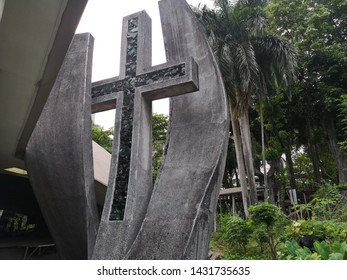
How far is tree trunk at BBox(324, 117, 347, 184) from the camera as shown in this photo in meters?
15.2

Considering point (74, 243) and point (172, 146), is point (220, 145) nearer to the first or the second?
point (172, 146)

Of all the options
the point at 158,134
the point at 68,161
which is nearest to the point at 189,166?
the point at 68,161

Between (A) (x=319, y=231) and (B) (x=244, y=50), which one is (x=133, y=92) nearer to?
(A) (x=319, y=231)

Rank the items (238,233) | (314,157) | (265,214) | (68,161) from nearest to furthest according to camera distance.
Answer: (68,161) < (265,214) < (238,233) < (314,157)

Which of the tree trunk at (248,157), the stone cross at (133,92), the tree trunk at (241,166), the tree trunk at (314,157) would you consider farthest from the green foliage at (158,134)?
the stone cross at (133,92)

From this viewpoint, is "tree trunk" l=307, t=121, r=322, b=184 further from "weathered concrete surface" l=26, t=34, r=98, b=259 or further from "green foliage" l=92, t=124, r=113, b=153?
"weathered concrete surface" l=26, t=34, r=98, b=259

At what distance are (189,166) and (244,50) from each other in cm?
790

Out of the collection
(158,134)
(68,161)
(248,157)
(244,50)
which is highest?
(244,50)

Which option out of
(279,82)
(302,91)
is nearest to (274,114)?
(302,91)

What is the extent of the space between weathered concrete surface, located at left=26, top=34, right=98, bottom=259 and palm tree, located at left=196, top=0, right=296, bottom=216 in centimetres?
680

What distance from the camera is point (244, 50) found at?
10547mm

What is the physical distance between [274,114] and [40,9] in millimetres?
17309

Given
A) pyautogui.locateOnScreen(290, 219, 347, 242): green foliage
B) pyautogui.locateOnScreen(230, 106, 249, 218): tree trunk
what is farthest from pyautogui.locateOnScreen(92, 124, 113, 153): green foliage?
pyautogui.locateOnScreen(290, 219, 347, 242): green foliage

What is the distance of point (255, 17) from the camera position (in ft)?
37.0
